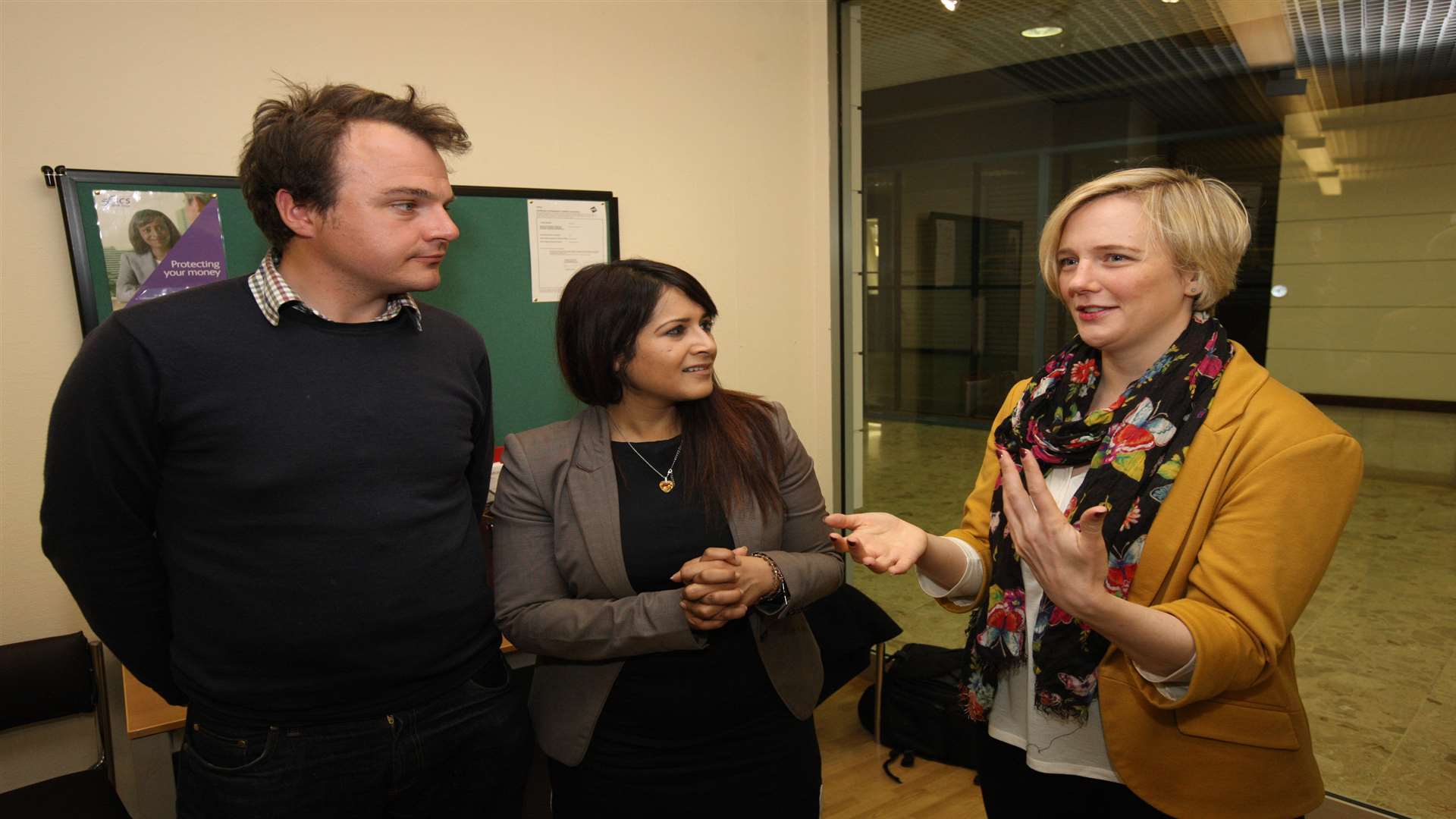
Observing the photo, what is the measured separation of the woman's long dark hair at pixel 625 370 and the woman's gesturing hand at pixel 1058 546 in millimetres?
572

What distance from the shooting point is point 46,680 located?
1966 millimetres

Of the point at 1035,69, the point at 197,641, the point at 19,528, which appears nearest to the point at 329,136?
the point at 197,641

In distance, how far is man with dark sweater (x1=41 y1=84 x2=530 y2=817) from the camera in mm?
1296

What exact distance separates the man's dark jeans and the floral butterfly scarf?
0.89m

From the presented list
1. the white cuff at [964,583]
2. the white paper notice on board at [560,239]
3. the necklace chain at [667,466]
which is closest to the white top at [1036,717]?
the white cuff at [964,583]

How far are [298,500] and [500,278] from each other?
4.32ft

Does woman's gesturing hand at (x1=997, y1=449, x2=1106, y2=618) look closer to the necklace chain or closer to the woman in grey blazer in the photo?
the woman in grey blazer

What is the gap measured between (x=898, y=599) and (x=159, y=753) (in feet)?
9.58

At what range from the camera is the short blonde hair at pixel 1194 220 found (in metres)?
1.27

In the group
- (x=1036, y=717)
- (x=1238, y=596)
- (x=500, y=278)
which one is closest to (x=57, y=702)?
(x=500, y=278)

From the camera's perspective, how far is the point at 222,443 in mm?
1292

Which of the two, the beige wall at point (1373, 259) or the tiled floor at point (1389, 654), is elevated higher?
the beige wall at point (1373, 259)

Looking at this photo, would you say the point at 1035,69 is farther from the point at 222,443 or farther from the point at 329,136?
the point at 222,443

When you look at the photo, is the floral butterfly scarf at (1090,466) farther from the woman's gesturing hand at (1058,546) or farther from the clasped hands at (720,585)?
the clasped hands at (720,585)
